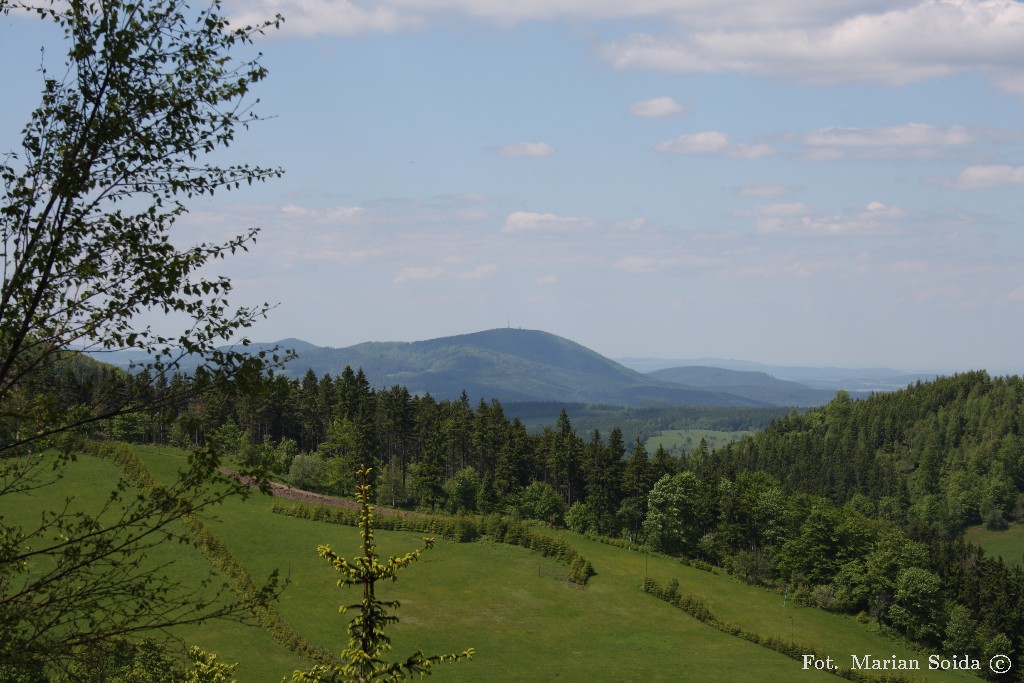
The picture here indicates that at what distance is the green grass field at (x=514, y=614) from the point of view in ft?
218

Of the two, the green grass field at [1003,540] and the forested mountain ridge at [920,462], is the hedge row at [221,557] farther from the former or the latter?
the green grass field at [1003,540]

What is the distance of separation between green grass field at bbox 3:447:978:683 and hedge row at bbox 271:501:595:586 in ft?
5.02

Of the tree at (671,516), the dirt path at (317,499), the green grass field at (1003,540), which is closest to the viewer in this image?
the dirt path at (317,499)

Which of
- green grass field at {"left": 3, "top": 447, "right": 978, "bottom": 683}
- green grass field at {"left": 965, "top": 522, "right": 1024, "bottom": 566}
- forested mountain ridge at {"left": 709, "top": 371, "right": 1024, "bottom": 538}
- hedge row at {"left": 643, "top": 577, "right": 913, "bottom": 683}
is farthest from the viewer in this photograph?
forested mountain ridge at {"left": 709, "top": 371, "right": 1024, "bottom": 538}

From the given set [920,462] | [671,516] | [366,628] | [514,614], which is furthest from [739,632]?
[920,462]

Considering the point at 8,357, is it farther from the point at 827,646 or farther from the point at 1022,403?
the point at 1022,403

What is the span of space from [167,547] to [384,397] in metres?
49.6

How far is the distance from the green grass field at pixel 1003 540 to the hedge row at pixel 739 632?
67.1 metres

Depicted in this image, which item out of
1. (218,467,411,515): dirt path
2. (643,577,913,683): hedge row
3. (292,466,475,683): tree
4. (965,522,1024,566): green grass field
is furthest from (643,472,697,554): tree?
(292,466,475,683): tree

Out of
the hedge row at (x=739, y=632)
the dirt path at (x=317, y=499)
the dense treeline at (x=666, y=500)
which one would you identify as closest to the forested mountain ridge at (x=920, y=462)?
the dense treeline at (x=666, y=500)

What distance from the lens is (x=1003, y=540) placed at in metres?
139

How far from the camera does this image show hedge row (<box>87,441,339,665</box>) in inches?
2498

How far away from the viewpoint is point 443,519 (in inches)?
4023

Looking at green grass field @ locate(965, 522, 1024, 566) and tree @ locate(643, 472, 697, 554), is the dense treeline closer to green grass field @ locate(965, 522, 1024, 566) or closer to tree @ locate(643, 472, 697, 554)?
tree @ locate(643, 472, 697, 554)
